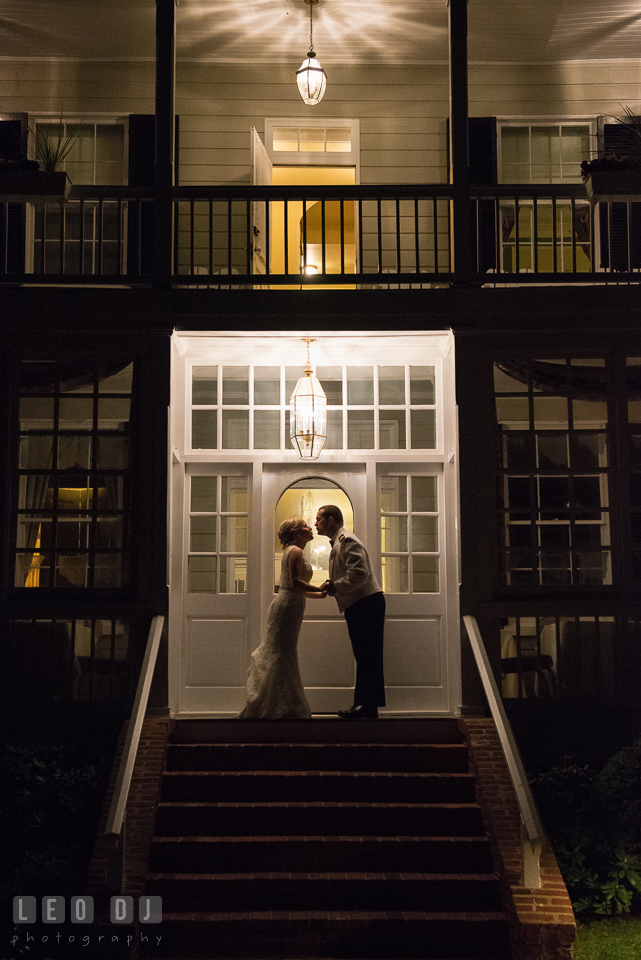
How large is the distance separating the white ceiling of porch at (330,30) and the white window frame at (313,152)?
0.60 m

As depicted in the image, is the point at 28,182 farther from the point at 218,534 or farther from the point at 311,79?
the point at 218,534

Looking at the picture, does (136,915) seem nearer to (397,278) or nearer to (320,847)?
(320,847)

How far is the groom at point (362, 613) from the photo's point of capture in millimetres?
6848

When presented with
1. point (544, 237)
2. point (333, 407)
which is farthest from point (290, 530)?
point (544, 237)

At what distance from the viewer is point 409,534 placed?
25.5 ft

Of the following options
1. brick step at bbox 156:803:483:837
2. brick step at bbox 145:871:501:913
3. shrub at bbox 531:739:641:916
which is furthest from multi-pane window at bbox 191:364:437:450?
brick step at bbox 145:871:501:913

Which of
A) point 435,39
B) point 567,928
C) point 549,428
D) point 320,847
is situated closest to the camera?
point 567,928

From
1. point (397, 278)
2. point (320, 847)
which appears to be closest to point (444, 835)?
point (320, 847)

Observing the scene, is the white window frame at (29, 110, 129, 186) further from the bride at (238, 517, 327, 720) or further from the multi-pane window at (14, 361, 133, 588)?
the bride at (238, 517, 327, 720)

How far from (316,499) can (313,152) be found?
3.66m

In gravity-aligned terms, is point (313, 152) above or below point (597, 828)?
above

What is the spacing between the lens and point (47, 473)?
7.15 m

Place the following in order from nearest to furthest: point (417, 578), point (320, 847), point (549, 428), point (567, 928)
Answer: point (567, 928) → point (320, 847) → point (549, 428) → point (417, 578)

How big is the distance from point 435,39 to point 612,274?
10.6ft
